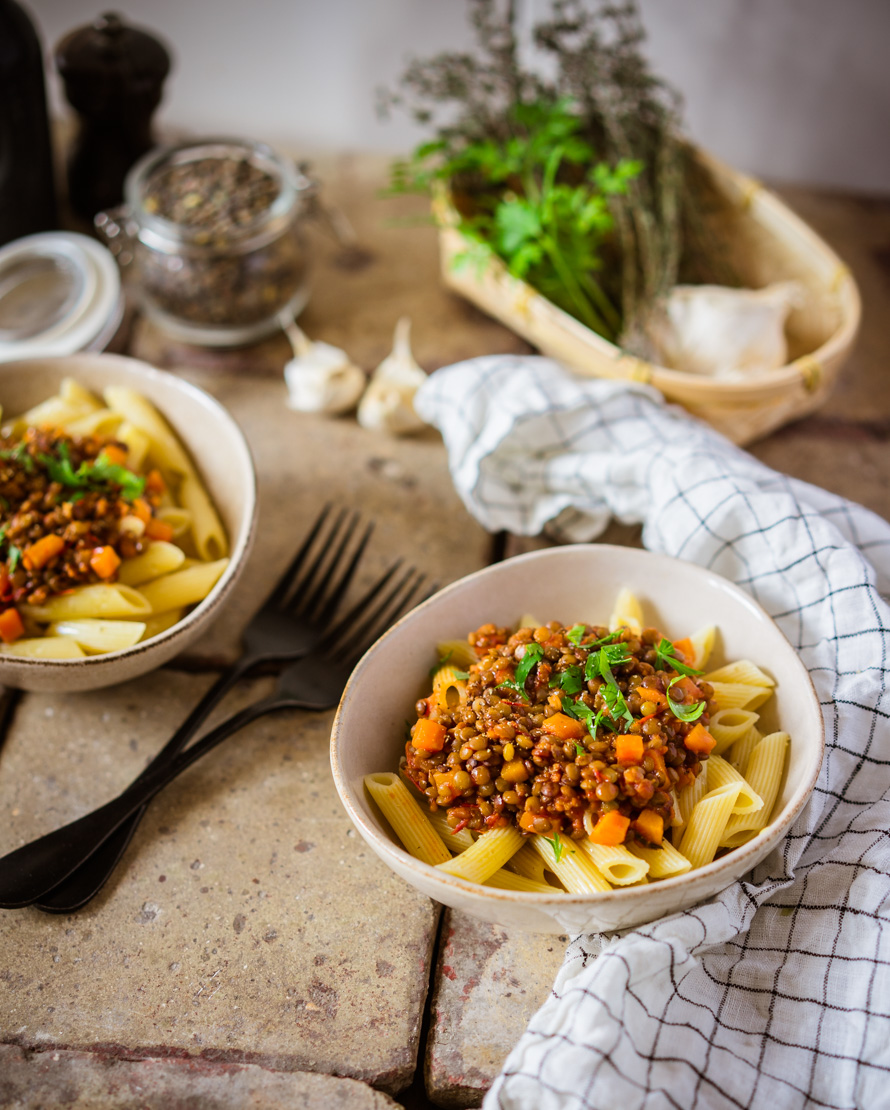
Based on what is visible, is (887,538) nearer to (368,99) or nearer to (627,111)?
(627,111)

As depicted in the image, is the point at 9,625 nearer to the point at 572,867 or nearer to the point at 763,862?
the point at 572,867

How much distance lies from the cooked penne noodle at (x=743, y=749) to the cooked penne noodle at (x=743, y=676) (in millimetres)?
85

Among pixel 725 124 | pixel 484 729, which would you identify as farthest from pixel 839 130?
pixel 484 729

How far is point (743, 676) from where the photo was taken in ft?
5.29

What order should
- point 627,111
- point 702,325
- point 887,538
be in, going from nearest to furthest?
1. point 887,538
2. point 702,325
3. point 627,111

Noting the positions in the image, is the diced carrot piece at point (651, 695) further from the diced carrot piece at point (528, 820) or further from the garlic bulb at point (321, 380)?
the garlic bulb at point (321, 380)

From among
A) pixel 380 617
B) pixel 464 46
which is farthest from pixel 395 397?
pixel 464 46

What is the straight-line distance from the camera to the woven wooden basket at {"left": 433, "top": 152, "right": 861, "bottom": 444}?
2184 mm

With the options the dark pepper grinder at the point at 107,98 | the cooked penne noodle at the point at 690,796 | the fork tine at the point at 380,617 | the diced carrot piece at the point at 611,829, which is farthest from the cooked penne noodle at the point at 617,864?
the dark pepper grinder at the point at 107,98

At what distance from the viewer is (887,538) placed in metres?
1.84

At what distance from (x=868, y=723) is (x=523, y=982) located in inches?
28.4

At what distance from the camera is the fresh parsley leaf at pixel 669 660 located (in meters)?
1.54

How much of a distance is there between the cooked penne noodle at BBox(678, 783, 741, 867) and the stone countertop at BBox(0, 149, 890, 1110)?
31 cm

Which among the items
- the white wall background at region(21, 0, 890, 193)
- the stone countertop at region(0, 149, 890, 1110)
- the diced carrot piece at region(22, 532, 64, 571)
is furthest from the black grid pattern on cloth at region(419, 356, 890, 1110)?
the white wall background at region(21, 0, 890, 193)
